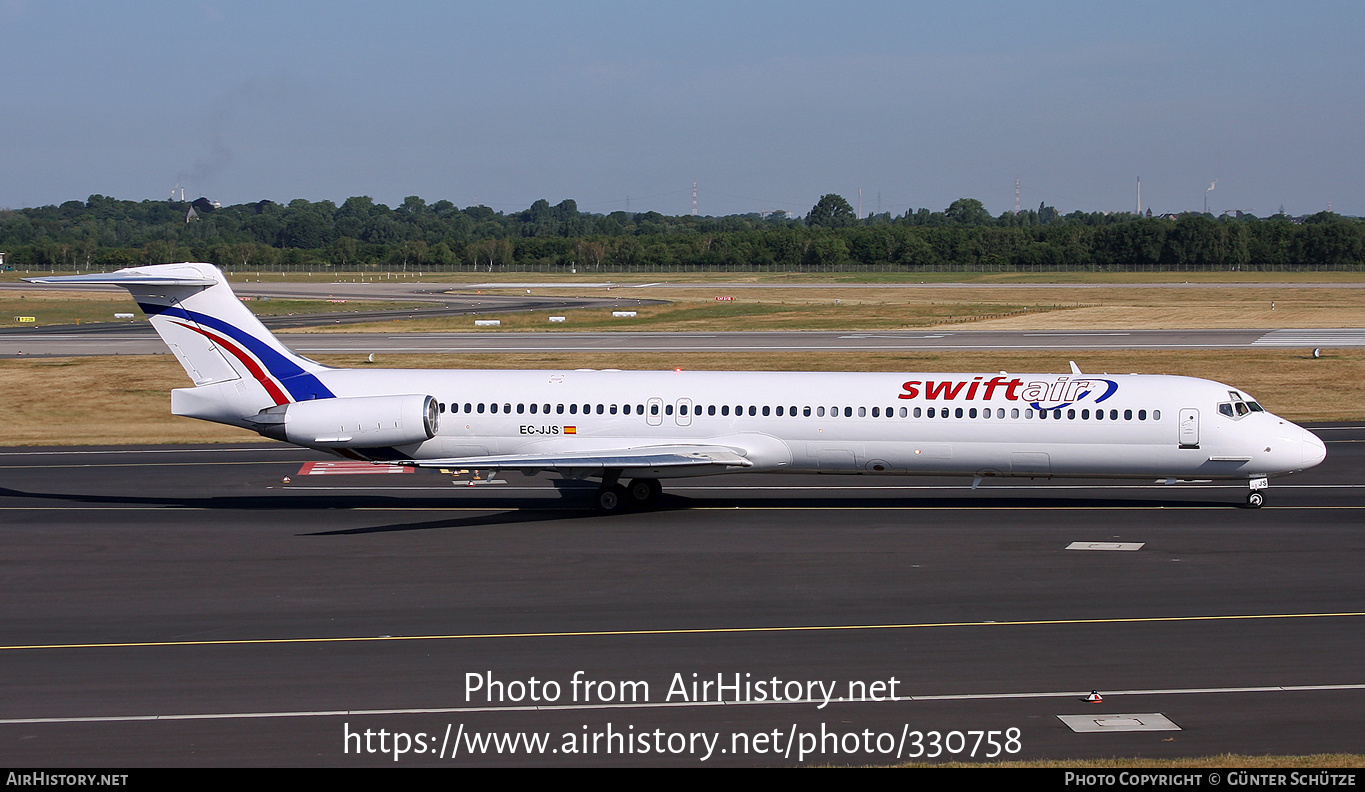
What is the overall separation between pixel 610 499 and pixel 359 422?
233 inches

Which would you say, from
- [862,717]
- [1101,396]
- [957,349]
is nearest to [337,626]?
[862,717]

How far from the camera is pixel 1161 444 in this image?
2755 cm

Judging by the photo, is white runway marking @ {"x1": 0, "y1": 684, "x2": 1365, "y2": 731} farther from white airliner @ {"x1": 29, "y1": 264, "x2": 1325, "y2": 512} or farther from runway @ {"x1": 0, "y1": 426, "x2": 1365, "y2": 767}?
white airliner @ {"x1": 29, "y1": 264, "x2": 1325, "y2": 512}

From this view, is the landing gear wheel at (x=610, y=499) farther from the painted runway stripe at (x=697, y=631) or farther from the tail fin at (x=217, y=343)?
the painted runway stripe at (x=697, y=631)

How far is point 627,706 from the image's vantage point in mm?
15859

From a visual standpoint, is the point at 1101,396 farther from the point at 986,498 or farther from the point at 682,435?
the point at 682,435

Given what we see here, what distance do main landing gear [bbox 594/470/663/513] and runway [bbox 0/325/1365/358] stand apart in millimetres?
36515

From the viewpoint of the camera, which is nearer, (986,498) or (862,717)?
(862,717)

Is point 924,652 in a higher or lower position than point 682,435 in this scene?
lower

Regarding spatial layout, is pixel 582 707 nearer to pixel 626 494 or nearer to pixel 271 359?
pixel 626 494

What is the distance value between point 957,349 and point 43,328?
58655 mm

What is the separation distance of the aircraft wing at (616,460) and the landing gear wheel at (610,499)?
84 cm

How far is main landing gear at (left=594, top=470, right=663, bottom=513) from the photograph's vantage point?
28.5 metres

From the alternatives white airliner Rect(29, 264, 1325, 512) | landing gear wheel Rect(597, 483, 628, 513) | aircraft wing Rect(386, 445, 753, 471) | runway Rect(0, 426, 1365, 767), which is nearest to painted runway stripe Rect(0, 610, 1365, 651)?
runway Rect(0, 426, 1365, 767)
